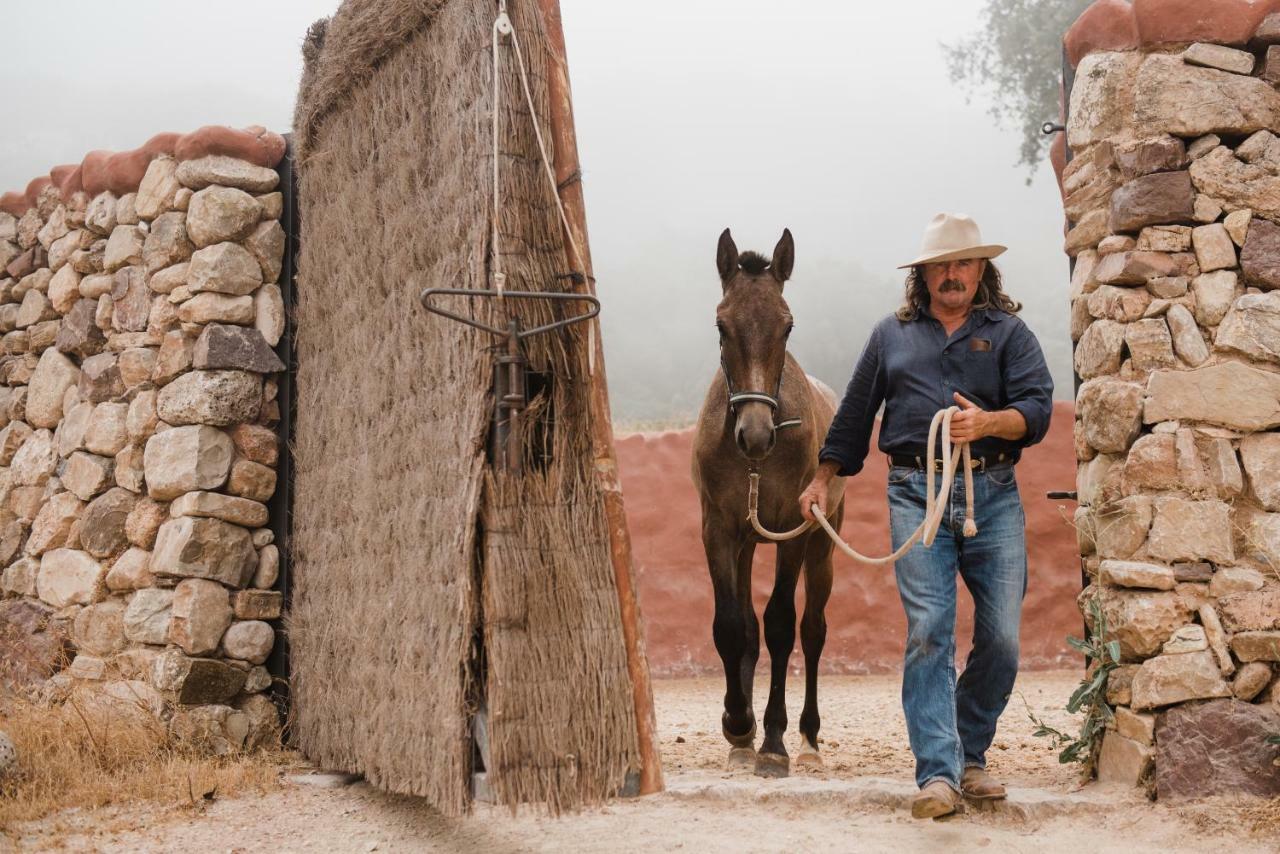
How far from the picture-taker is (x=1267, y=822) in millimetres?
3832

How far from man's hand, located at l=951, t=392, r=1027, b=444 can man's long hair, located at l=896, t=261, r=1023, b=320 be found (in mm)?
495

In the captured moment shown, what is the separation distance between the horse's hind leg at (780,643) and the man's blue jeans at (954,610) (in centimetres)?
113

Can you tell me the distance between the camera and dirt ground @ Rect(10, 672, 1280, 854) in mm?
3834

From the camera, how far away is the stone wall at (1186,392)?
13.6 feet

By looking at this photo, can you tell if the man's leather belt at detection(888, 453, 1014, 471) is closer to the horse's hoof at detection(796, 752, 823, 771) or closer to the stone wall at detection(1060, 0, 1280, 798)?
the stone wall at detection(1060, 0, 1280, 798)

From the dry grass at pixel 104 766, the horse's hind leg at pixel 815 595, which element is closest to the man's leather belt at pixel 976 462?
the horse's hind leg at pixel 815 595

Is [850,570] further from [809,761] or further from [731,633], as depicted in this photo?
[731,633]

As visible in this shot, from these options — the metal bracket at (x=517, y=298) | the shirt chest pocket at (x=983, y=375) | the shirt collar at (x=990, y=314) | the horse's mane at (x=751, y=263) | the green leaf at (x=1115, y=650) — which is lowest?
the green leaf at (x=1115, y=650)

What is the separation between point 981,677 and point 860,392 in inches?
44.2

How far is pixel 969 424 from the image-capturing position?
381 centimetres

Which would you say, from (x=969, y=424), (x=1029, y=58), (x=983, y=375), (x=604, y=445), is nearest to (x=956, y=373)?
(x=983, y=375)

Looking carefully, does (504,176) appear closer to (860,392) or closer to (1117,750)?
(860,392)

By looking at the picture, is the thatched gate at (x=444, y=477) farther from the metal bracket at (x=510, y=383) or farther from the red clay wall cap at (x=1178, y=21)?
the red clay wall cap at (x=1178, y=21)

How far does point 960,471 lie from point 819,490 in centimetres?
56
